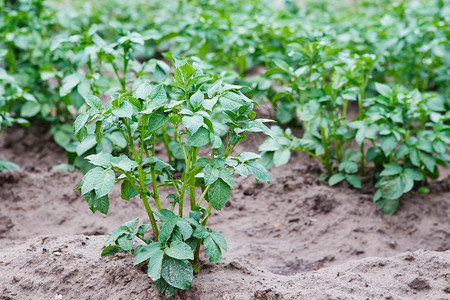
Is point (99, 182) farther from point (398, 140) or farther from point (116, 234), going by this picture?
point (398, 140)

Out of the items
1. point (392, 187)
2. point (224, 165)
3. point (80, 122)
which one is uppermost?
point (80, 122)

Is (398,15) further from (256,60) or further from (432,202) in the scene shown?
(432,202)

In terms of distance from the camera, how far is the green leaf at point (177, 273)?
6.76 ft

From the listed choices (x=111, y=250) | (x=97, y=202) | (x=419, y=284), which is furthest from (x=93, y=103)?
(x=419, y=284)

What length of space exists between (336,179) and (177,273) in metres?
1.79

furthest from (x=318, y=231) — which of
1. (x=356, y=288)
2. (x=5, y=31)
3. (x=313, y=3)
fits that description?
(x=313, y=3)

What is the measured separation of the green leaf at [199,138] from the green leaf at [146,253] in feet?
1.46

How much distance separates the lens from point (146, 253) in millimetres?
2107

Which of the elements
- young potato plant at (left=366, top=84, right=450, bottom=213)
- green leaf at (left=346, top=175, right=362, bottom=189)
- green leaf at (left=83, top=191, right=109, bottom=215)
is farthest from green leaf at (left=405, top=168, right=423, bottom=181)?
green leaf at (left=83, top=191, right=109, bottom=215)

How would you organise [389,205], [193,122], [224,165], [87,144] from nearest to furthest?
[193,122] < [224,165] < [87,144] < [389,205]

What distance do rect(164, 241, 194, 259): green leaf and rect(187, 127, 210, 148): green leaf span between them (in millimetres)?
404

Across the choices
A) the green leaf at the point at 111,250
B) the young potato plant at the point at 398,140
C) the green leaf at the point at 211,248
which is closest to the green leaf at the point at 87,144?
the green leaf at the point at 111,250

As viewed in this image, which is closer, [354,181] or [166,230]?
[166,230]

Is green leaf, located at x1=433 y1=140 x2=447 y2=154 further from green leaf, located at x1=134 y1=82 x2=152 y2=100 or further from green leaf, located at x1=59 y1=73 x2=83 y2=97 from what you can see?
green leaf, located at x1=59 y1=73 x2=83 y2=97
